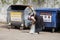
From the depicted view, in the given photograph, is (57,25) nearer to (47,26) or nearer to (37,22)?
(47,26)

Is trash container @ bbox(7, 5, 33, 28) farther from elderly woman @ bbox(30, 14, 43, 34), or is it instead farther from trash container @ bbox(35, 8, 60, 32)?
elderly woman @ bbox(30, 14, 43, 34)

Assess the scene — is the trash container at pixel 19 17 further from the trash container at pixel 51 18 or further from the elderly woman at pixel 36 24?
the elderly woman at pixel 36 24

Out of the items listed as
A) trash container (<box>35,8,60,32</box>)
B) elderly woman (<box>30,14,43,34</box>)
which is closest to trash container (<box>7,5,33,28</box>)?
trash container (<box>35,8,60,32</box>)

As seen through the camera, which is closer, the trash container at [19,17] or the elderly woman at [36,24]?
the elderly woman at [36,24]

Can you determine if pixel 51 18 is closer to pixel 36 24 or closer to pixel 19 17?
pixel 36 24

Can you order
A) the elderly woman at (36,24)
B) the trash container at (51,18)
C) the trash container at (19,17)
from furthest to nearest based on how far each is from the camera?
the trash container at (19,17) → the trash container at (51,18) → the elderly woman at (36,24)

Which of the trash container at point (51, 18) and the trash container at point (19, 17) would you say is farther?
the trash container at point (19, 17)

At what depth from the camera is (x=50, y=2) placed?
18031 mm

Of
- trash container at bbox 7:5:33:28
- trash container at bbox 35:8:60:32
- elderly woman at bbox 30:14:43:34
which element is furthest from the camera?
trash container at bbox 7:5:33:28

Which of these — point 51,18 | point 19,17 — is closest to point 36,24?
point 51,18

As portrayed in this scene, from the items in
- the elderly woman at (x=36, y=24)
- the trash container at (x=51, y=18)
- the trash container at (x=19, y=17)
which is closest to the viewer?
the elderly woman at (x=36, y=24)

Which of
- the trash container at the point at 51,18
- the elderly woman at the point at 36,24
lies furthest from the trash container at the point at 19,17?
the elderly woman at the point at 36,24

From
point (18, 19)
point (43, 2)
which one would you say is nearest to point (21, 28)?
point (18, 19)

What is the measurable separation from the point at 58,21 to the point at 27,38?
11.5ft
